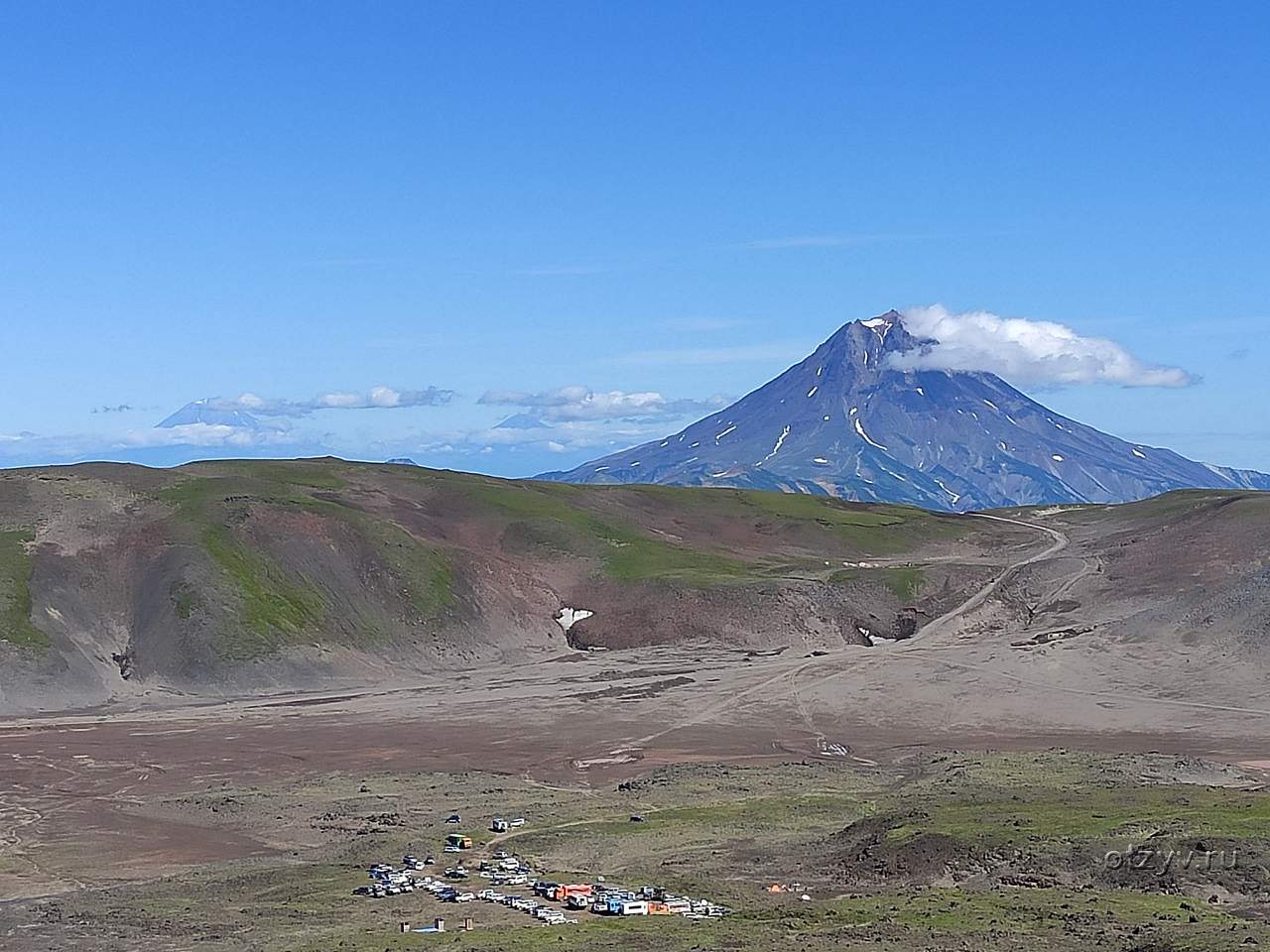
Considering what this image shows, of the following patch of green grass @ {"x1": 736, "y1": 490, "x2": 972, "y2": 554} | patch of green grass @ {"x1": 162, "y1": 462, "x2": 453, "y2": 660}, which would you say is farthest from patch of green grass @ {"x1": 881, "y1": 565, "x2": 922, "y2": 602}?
patch of green grass @ {"x1": 162, "y1": 462, "x2": 453, "y2": 660}

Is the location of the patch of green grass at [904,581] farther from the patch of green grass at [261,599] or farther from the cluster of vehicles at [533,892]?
the cluster of vehicles at [533,892]

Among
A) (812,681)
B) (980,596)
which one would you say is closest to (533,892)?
(812,681)

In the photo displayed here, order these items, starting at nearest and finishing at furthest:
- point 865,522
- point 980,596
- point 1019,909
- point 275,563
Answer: point 1019,909 → point 275,563 → point 980,596 → point 865,522

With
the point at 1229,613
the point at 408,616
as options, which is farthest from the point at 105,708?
the point at 1229,613

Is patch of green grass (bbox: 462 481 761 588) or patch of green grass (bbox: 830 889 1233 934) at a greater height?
patch of green grass (bbox: 462 481 761 588)

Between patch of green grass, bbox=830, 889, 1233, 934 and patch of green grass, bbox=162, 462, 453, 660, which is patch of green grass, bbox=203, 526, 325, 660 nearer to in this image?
patch of green grass, bbox=162, 462, 453, 660

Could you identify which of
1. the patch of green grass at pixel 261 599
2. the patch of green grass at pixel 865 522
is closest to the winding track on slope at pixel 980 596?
the patch of green grass at pixel 865 522

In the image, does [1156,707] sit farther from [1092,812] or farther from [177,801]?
[177,801]

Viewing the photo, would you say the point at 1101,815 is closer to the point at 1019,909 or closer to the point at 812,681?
the point at 1019,909
